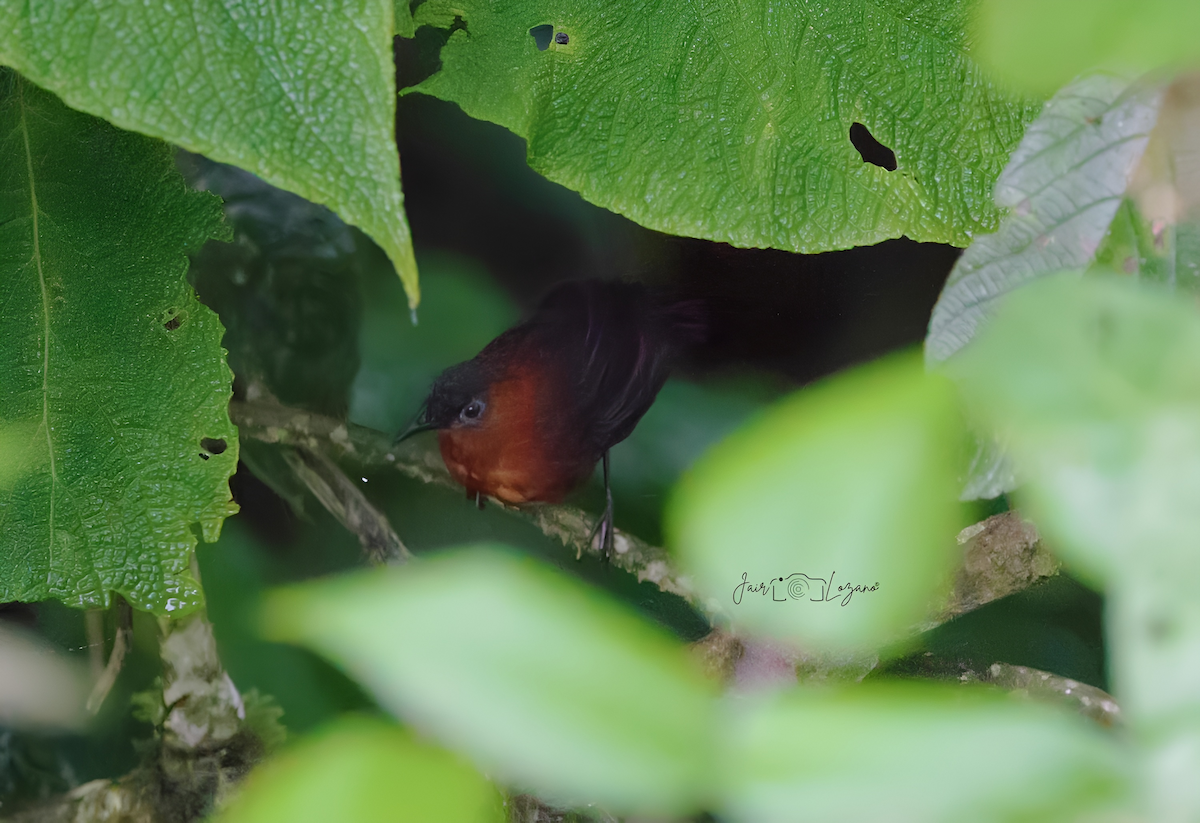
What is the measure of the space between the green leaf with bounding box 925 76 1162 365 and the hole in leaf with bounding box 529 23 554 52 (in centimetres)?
25

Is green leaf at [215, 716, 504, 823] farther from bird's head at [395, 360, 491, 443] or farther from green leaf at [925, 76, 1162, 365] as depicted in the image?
bird's head at [395, 360, 491, 443]

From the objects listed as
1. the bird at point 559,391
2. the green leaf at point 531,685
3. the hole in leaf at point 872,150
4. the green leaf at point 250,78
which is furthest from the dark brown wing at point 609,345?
the green leaf at point 531,685

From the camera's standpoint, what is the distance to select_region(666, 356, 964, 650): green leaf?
109 mm

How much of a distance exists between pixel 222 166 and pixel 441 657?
42 cm

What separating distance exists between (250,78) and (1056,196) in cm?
24

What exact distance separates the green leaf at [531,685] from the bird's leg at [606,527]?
34cm

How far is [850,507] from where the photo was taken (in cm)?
11

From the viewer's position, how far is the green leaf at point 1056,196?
197mm

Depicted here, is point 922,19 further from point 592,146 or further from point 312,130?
point 312,130

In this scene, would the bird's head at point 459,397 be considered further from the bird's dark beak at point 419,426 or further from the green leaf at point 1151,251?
the green leaf at point 1151,251

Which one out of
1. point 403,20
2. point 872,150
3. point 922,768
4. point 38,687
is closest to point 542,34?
point 403,20

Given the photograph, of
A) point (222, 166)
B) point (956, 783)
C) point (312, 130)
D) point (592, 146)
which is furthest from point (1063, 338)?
point (222, 166)

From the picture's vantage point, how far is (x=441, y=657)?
9cm

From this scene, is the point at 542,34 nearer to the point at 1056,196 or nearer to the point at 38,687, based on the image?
the point at 1056,196
